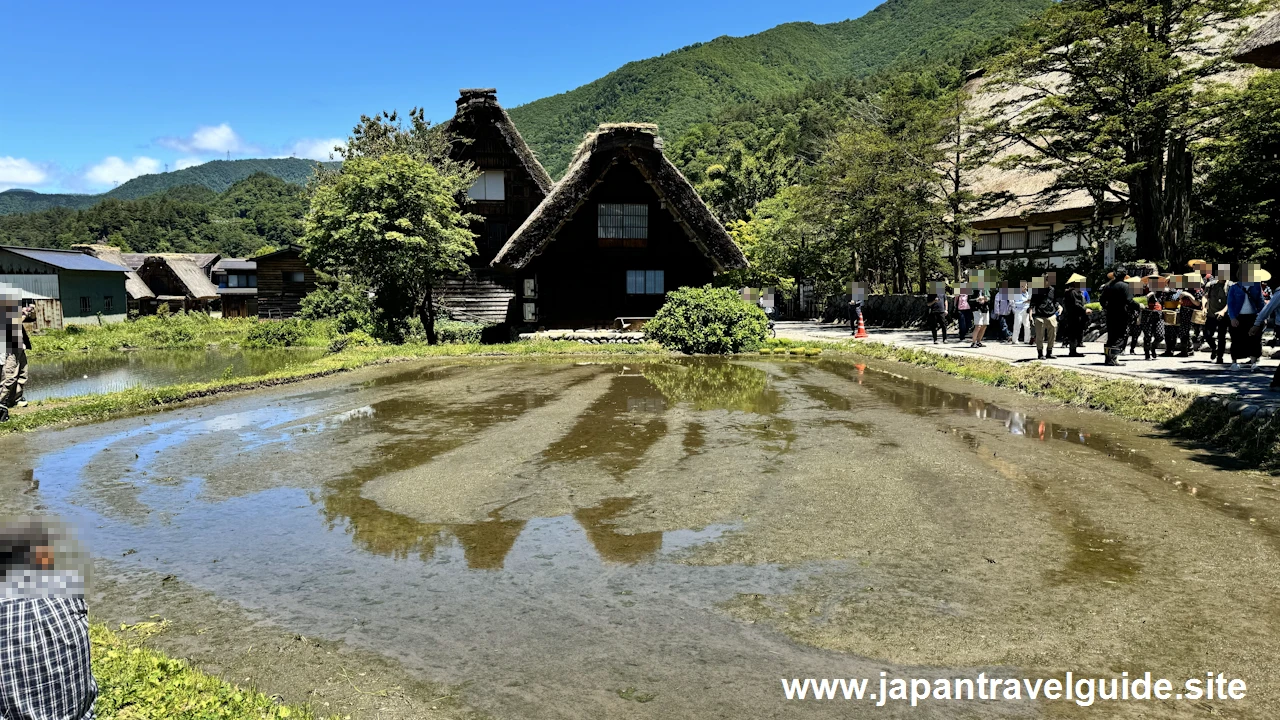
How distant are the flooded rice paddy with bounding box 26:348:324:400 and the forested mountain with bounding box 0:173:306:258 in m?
54.6

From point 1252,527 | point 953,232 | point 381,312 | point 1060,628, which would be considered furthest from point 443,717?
point 953,232

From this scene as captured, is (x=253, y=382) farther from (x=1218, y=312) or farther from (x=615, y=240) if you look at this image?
(x=1218, y=312)

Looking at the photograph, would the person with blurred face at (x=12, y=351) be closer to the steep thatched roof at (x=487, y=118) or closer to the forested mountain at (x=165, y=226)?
the steep thatched roof at (x=487, y=118)

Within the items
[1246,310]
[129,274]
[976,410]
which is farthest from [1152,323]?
[129,274]

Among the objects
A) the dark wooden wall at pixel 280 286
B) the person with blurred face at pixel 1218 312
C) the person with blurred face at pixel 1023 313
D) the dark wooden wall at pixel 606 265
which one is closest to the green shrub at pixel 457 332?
the dark wooden wall at pixel 606 265

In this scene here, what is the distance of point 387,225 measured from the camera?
869 inches

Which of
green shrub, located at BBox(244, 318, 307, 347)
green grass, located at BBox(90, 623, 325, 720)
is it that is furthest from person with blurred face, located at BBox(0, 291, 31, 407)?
green shrub, located at BBox(244, 318, 307, 347)

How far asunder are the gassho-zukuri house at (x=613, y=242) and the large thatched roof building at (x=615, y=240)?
3 cm

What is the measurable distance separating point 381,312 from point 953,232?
774 inches

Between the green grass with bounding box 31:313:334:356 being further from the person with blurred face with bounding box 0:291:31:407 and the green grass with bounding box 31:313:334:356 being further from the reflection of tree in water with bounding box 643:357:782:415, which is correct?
the person with blurred face with bounding box 0:291:31:407

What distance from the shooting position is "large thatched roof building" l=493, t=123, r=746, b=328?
23.6 metres

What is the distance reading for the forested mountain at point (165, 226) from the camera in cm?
7919

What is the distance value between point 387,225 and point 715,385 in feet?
41.3

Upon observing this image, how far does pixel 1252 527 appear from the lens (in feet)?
18.0
